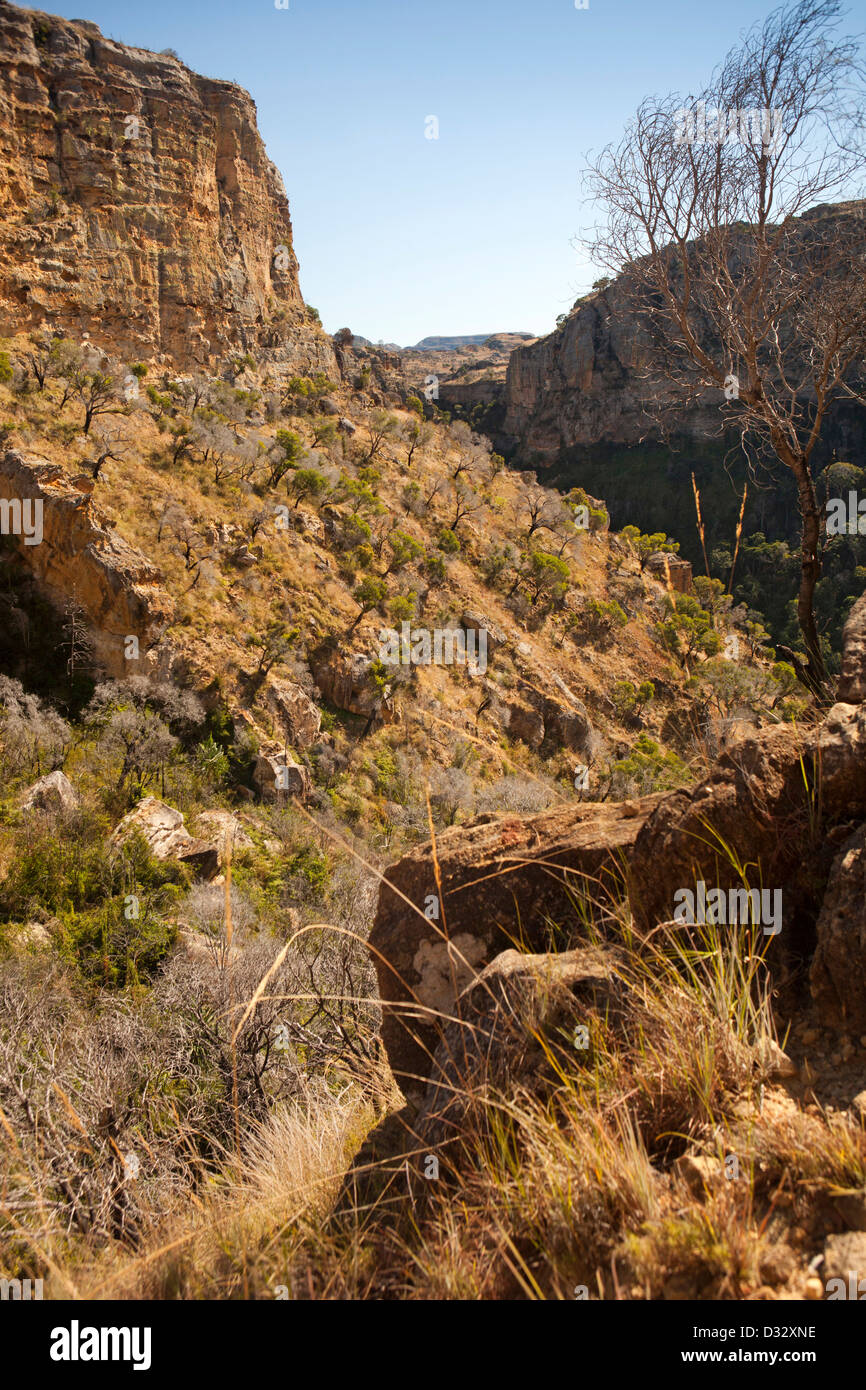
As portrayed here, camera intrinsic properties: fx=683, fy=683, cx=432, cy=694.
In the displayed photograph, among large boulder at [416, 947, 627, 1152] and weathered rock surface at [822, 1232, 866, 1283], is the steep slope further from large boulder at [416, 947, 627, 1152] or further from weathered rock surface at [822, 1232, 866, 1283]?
weathered rock surface at [822, 1232, 866, 1283]

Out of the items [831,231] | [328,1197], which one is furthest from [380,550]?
[328,1197]

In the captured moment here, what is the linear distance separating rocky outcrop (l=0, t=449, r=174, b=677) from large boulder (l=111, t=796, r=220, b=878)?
3.02 m

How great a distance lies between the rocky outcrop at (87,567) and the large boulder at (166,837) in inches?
119

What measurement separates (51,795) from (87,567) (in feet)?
14.2

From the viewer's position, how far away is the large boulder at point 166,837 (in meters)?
9.13

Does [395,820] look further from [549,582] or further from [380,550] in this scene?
[549,582]

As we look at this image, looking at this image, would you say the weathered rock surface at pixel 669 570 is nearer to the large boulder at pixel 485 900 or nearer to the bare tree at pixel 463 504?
the bare tree at pixel 463 504

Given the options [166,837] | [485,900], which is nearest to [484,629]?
[166,837]

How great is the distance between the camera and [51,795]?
9.16 m

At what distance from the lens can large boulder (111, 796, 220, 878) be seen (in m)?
9.13

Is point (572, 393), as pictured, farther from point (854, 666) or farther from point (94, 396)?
point (854, 666)

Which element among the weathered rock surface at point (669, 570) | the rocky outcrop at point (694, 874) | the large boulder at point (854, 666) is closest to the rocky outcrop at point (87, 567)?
the rocky outcrop at point (694, 874)

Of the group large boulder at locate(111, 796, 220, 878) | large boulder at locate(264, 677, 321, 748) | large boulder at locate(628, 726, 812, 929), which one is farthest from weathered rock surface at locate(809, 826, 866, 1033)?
large boulder at locate(264, 677, 321, 748)

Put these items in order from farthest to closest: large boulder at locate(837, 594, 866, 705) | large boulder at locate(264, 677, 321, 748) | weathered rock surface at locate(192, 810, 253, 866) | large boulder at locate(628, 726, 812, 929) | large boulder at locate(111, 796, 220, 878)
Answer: large boulder at locate(264, 677, 321, 748) → weathered rock surface at locate(192, 810, 253, 866) → large boulder at locate(111, 796, 220, 878) → large boulder at locate(837, 594, 866, 705) → large boulder at locate(628, 726, 812, 929)
